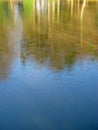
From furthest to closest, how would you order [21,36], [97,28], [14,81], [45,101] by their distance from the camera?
[97,28], [21,36], [14,81], [45,101]

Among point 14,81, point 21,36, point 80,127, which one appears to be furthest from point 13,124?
point 21,36

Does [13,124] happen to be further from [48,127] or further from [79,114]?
[79,114]

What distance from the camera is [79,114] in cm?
586

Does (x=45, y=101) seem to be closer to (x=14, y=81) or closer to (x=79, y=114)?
(x=79, y=114)

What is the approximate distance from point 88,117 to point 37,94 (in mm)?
1292

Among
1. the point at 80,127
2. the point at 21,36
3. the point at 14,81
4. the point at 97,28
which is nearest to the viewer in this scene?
the point at 80,127

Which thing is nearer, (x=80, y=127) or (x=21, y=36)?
(x=80, y=127)

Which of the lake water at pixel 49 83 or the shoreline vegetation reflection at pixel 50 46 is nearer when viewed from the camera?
the lake water at pixel 49 83

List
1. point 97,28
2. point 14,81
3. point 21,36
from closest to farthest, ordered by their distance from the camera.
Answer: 1. point 14,81
2. point 21,36
3. point 97,28

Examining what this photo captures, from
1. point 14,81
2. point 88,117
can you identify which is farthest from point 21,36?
point 88,117

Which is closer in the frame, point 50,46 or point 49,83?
point 49,83

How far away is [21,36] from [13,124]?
7.90 m

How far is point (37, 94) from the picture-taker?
6.79 meters

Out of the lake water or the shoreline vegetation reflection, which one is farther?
the shoreline vegetation reflection
